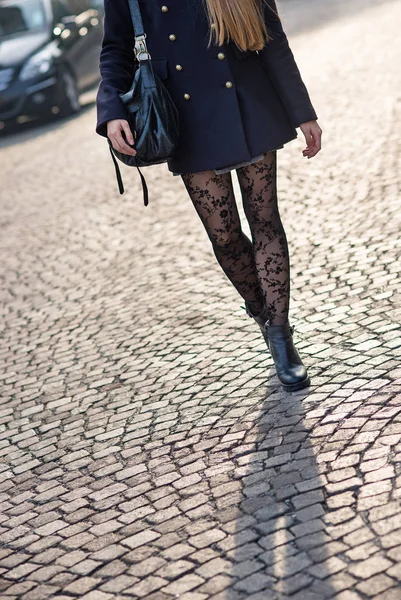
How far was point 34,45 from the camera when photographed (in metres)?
14.0

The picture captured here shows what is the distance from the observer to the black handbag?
4.05 meters

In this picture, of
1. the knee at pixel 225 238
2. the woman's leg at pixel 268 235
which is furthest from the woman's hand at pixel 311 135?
the knee at pixel 225 238

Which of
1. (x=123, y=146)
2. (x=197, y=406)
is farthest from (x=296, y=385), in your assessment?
(x=123, y=146)

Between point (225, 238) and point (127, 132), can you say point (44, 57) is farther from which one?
point (127, 132)

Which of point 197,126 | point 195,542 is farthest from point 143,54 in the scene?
point 195,542

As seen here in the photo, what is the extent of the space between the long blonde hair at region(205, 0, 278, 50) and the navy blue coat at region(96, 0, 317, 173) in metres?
0.07

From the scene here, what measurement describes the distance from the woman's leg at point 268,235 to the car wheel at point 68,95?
9.48 meters

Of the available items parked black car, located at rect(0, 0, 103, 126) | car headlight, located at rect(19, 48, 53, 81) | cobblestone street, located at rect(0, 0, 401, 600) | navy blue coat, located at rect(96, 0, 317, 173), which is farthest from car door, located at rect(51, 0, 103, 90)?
navy blue coat, located at rect(96, 0, 317, 173)

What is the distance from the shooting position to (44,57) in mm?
13766

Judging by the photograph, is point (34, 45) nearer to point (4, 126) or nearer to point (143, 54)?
point (4, 126)

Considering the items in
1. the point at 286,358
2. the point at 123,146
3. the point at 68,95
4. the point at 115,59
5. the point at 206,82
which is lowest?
the point at 68,95

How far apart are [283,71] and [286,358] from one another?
110 centimetres

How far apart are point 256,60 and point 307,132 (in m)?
0.33

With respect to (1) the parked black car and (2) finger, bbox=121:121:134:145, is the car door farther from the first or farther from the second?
(2) finger, bbox=121:121:134:145
